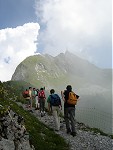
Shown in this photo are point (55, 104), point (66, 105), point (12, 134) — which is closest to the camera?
point (12, 134)

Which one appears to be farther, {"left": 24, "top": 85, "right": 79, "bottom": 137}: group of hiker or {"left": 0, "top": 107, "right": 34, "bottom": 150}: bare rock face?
{"left": 24, "top": 85, "right": 79, "bottom": 137}: group of hiker

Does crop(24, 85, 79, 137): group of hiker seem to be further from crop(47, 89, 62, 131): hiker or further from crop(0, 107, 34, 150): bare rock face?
crop(0, 107, 34, 150): bare rock face

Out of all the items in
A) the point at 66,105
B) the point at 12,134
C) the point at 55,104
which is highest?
the point at 55,104

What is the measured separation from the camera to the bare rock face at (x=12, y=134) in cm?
1547

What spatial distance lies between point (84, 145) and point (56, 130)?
15.1 ft

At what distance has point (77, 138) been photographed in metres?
23.9

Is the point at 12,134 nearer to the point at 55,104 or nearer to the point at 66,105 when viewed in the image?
the point at 66,105

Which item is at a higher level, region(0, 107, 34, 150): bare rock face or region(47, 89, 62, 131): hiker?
Answer: region(47, 89, 62, 131): hiker

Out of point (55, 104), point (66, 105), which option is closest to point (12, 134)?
point (66, 105)

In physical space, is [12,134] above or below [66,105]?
below

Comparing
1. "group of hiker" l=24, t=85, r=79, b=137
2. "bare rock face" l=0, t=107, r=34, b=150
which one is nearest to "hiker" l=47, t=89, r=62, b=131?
"group of hiker" l=24, t=85, r=79, b=137

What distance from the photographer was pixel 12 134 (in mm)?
16125

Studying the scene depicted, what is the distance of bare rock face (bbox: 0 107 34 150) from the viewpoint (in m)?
15.5

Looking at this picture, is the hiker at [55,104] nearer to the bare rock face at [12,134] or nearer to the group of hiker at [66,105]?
the group of hiker at [66,105]
